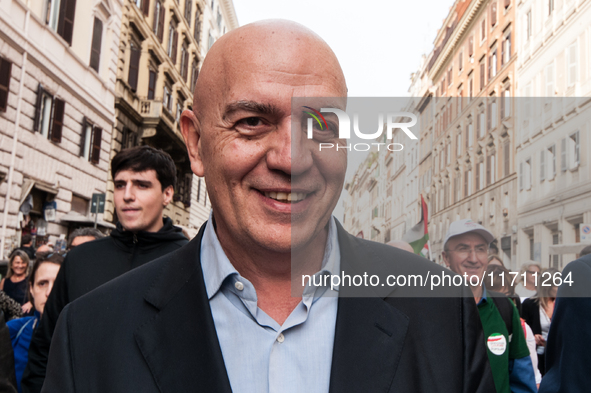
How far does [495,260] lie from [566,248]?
14.5 inches

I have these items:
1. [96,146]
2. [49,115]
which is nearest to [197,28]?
[96,146]

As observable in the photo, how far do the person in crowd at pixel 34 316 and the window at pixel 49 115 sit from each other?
8.11 metres

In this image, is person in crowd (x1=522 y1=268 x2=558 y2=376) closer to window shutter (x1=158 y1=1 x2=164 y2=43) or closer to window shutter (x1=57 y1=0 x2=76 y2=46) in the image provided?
window shutter (x1=57 y1=0 x2=76 y2=46)

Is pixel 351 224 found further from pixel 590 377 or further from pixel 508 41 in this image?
pixel 508 41

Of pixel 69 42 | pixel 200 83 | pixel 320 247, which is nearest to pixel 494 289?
pixel 320 247

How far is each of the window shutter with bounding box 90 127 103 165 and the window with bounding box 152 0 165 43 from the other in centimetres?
583

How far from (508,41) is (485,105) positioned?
318 mm

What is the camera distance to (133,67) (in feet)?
55.3

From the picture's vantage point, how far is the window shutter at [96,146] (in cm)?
1398

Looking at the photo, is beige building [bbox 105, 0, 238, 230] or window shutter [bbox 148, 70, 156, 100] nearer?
beige building [bbox 105, 0, 238, 230]

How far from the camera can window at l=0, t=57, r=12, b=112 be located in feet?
31.4

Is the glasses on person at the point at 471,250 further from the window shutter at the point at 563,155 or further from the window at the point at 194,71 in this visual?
the window at the point at 194,71

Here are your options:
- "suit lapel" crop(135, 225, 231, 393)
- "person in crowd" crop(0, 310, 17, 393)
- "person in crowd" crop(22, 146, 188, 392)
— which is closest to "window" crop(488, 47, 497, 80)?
"suit lapel" crop(135, 225, 231, 393)

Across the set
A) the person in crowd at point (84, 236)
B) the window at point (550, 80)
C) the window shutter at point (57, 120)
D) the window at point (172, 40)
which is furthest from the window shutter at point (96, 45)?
the window at point (550, 80)
